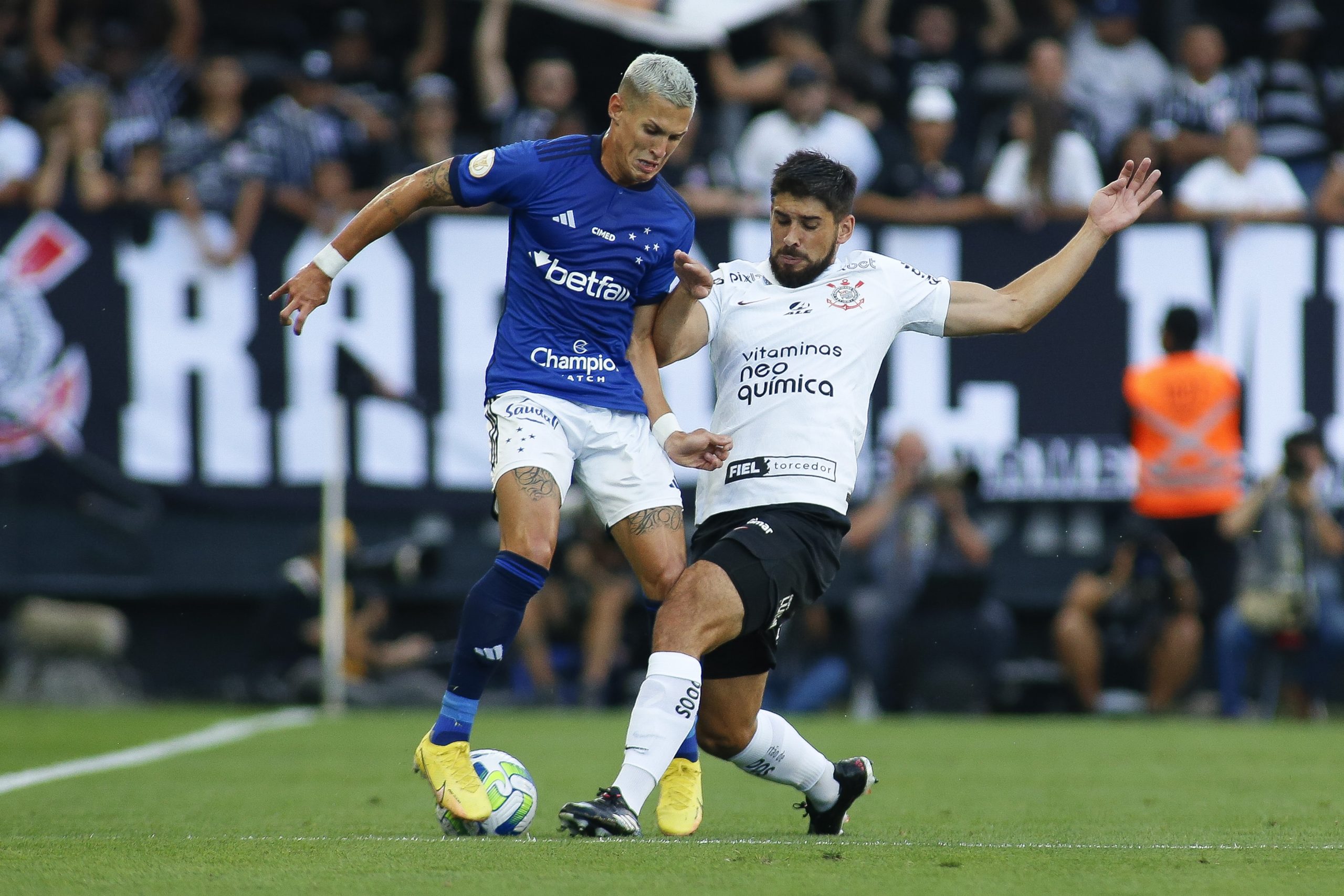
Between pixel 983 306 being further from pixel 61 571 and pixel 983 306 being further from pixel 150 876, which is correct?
pixel 61 571

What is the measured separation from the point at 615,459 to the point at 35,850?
6.70 ft

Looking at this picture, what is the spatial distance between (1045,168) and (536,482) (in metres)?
8.09

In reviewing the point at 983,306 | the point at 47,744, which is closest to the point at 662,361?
the point at 983,306

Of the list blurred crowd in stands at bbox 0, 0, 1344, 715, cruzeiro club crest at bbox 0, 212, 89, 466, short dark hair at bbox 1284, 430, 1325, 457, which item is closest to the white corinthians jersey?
blurred crowd in stands at bbox 0, 0, 1344, 715

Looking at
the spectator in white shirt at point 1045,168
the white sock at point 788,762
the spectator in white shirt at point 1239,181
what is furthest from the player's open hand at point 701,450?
the spectator in white shirt at point 1239,181

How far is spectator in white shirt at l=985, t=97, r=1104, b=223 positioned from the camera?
487 inches

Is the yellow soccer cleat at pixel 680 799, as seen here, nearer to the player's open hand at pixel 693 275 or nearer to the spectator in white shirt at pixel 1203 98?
the player's open hand at pixel 693 275

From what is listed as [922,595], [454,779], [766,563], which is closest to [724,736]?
[766,563]

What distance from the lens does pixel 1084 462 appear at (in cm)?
1202

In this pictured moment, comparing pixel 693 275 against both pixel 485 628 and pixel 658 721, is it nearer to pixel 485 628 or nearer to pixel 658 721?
pixel 485 628

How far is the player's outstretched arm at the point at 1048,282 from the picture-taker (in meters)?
5.43

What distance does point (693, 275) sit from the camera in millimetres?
5160

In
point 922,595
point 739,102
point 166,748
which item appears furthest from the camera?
point 739,102

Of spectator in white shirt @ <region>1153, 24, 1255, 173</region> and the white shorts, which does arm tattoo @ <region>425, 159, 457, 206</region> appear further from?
spectator in white shirt @ <region>1153, 24, 1255, 173</region>
